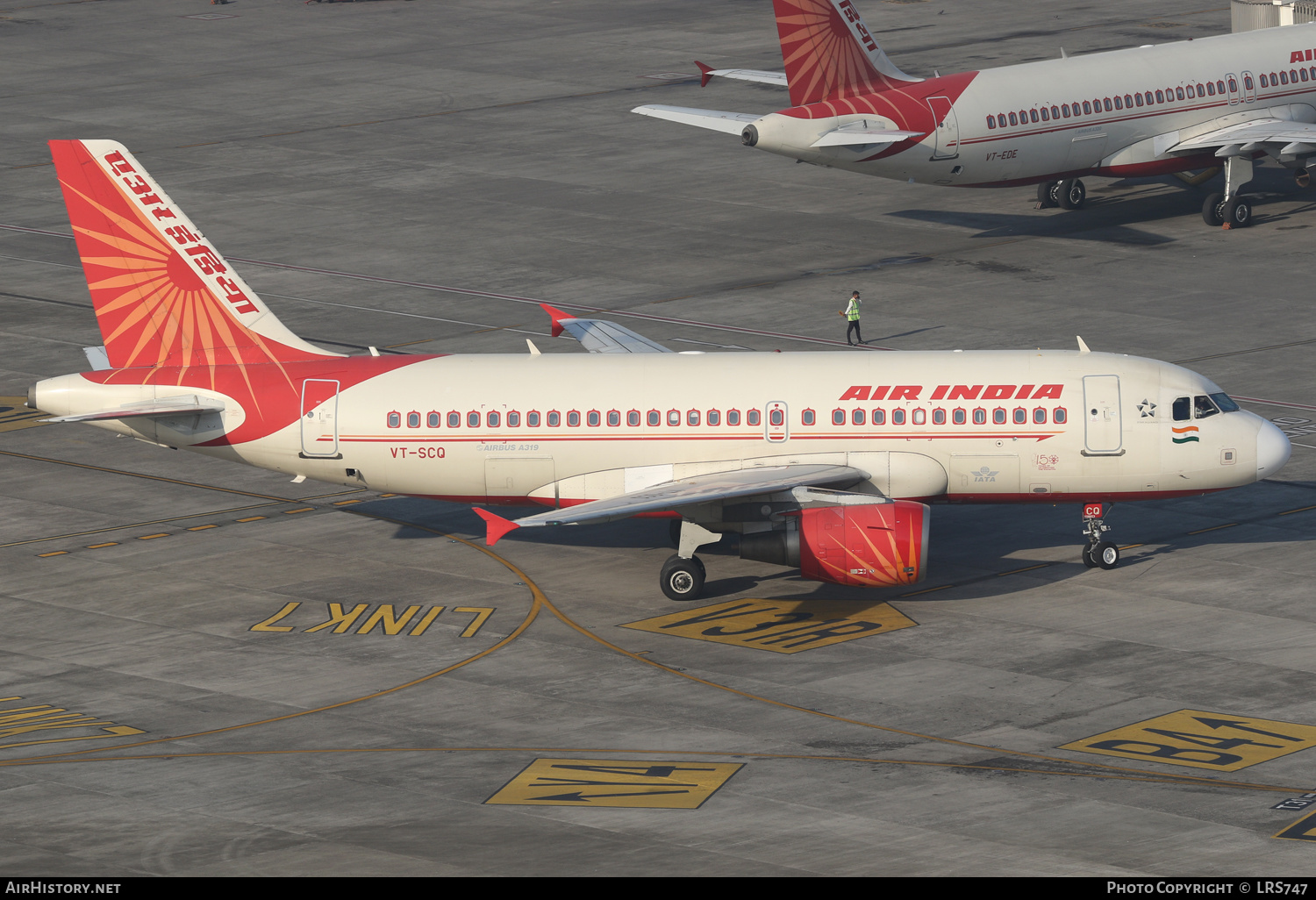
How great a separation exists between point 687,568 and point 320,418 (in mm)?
9425

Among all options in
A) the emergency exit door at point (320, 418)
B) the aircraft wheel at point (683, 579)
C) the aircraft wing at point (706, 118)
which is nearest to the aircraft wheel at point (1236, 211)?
the aircraft wing at point (706, 118)

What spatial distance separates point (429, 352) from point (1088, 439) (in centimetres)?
2635

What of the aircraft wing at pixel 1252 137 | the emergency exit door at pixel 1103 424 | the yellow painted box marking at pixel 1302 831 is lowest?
the yellow painted box marking at pixel 1302 831

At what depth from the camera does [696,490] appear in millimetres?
41344

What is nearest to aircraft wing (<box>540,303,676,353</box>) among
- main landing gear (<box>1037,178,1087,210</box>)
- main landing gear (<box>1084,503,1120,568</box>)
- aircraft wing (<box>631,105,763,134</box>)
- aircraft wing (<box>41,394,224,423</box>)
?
aircraft wing (<box>41,394,224,423</box>)

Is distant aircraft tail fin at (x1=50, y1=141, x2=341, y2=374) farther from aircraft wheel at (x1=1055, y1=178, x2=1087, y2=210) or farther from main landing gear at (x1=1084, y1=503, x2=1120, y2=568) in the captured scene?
aircraft wheel at (x1=1055, y1=178, x2=1087, y2=210)

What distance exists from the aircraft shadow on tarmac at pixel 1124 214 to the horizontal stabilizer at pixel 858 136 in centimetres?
733

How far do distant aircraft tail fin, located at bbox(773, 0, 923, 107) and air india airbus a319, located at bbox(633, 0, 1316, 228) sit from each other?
0.05m

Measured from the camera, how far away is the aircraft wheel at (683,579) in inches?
1668

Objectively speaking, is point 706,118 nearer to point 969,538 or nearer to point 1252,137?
point 1252,137

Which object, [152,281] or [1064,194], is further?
[1064,194]

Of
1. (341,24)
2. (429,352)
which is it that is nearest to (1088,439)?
(429,352)

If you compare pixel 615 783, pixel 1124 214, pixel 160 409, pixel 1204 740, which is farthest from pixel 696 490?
pixel 1124 214

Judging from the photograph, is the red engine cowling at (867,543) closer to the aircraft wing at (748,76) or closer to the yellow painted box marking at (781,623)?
the yellow painted box marking at (781,623)
